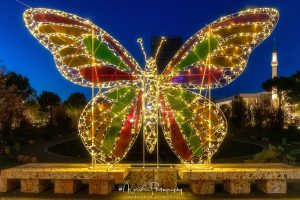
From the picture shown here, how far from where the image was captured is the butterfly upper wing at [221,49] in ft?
32.8

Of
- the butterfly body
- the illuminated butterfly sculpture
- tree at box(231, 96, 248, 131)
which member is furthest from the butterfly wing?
tree at box(231, 96, 248, 131)

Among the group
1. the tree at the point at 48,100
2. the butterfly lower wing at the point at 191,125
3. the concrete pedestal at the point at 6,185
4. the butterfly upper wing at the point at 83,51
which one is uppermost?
the tree at the point at 48,100

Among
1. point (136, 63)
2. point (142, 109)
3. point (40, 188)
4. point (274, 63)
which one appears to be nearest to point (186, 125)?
point (142, 109)

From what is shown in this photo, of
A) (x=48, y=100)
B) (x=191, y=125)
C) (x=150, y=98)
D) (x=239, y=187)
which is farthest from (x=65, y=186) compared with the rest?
(x=48, y=100)

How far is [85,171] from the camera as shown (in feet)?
31.8

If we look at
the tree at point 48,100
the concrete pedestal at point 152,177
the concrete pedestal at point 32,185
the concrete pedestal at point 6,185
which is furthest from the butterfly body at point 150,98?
the tree at point 48,100

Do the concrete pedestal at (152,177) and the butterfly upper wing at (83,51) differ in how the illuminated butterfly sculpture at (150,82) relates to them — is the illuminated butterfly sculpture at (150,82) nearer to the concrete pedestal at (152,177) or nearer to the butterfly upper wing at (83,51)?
the butterfly upper wing at (83,51)

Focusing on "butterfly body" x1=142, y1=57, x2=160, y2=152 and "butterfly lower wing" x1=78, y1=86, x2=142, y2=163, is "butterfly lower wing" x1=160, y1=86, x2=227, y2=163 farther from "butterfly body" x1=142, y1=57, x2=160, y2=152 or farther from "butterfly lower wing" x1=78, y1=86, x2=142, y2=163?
"butterfly lower wing" x1=78, y1=86, x2=142, y2=163

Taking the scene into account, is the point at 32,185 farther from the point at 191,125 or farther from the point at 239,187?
the point at 239,187

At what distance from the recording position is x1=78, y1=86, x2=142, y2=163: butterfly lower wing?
33.9 feet

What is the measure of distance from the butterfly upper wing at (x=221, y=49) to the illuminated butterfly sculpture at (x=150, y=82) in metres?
0.02

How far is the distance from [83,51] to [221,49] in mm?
3129

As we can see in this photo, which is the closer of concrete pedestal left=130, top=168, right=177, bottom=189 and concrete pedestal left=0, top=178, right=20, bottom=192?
concrete pedestal left=0, top=178, right=20, bottom=192

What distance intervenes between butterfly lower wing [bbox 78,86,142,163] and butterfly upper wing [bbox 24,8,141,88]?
0.31 metres
